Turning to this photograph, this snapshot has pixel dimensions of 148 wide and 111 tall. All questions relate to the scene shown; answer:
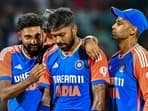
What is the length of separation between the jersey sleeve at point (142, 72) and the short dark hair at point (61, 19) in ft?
2.44

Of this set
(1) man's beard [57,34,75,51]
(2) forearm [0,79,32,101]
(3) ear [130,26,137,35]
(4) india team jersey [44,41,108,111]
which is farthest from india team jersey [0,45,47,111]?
(3) ear [130,26,137,35]

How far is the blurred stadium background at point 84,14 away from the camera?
11.3m

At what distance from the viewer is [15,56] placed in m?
7.07

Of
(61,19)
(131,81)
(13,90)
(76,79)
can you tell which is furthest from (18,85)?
(131,81)

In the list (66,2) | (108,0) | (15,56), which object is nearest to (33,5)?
(66,2)

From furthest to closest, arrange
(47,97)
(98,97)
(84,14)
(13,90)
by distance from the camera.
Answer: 1. (84,14)
2. (13,90)
3. (47,97)
4. (98,97)

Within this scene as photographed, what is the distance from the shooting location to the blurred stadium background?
11.3 meters

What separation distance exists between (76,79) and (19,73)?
788 mm

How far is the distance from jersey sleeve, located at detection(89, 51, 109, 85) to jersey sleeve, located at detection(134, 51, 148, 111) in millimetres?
298

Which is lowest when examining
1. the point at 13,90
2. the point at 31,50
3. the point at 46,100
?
the point at 46,100

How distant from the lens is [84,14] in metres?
11.8

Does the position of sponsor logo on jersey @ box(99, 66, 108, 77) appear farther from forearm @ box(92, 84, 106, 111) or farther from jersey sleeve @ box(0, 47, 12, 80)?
jersey sleeve @ box(0, 47, 12, 80)

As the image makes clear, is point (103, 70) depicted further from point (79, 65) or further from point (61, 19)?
point (61, 19)

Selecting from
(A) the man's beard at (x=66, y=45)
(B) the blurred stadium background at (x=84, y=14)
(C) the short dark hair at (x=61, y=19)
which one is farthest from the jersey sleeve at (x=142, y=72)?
(B) the blurred stadium background at (x=84, y=14)
